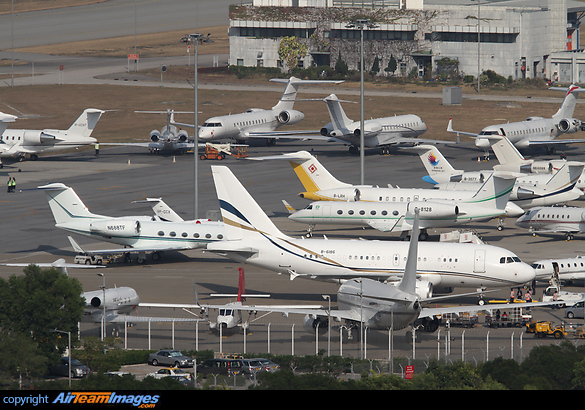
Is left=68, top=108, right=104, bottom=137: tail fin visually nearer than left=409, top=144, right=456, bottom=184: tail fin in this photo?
No

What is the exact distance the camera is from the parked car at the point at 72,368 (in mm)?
39094

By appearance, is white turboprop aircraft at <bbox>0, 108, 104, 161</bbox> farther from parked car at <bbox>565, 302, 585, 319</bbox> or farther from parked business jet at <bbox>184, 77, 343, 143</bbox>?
parked car at <bbox>565, 302, 585, 319</bbox>

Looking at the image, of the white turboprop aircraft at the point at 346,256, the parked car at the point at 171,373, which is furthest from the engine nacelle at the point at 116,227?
the parked car at the point at 171,373

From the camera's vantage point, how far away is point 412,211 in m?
67.2

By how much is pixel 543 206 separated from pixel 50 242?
130 feet

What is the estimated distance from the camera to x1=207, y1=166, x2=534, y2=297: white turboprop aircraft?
50.6m

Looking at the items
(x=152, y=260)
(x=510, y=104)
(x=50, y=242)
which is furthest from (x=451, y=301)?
(x=510, y=104)

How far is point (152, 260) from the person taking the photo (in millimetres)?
64250

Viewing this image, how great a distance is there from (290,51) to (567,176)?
10570 cm

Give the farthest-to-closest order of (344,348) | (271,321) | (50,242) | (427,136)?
(427,136) → (50,242) → (271,321) → (344,348)

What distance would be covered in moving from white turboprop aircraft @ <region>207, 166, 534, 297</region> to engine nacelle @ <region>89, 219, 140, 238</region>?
36.1 ft

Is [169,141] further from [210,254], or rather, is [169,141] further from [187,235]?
[187,235]

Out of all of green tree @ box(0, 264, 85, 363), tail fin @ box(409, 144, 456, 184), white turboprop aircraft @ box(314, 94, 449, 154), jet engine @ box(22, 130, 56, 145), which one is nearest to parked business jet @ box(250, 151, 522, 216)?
tail fin @ box(409, 144, 456, 184)

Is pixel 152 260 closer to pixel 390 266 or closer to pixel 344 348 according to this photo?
pixel 390 266
